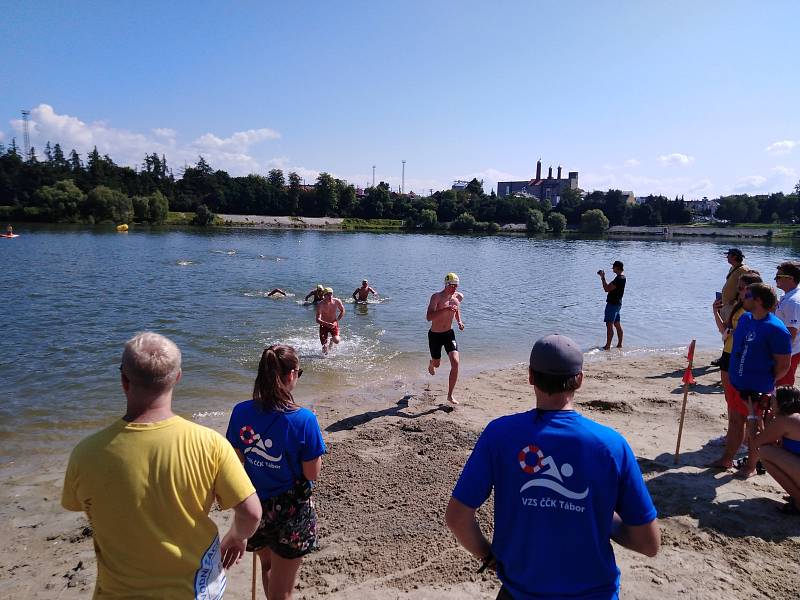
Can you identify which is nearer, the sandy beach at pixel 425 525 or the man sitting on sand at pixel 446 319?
the sandy beach at pixel 425 525

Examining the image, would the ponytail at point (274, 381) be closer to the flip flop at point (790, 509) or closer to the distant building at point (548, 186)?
the flip flop at point (790, 509)

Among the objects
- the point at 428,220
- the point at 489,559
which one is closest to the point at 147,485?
the point at 489,559

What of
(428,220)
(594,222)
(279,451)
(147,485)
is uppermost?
(594,222)

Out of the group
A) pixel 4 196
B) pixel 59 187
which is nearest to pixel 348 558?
pixel 59 187

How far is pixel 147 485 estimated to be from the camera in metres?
2.15

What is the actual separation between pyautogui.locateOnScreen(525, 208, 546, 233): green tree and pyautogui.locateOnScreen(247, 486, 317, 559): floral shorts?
105 m

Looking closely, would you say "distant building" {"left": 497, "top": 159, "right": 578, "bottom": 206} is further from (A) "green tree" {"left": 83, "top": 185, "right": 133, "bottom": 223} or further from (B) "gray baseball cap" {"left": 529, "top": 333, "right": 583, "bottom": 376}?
(B) "gray baseball cap" {"left": 529, "top": 333, "right": 583, "bottom": 376}

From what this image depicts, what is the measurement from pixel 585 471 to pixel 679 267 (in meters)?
48.0

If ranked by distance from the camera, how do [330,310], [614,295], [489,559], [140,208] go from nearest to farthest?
1. [489,559]
2. [330,310]
3. [614,295]
4. [140,208]

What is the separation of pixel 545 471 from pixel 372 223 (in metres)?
110

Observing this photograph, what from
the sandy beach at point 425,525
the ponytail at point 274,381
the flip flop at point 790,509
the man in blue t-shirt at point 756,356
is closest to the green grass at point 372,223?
the sandy beach at point 425,525

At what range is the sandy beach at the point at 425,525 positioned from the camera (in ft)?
13.2

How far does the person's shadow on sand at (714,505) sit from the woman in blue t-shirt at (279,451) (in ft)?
11.7

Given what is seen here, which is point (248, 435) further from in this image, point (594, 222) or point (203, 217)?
point (594, 222)
